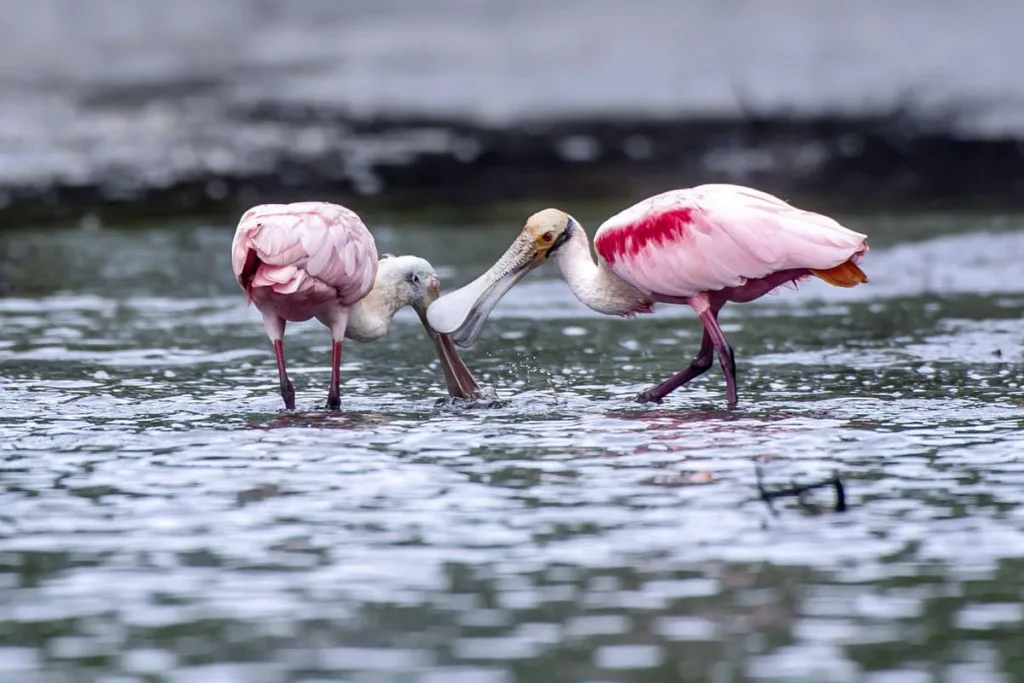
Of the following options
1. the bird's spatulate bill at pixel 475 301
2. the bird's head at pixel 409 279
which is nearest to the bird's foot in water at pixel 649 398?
the bird's spatulate bill at pixel 475 301

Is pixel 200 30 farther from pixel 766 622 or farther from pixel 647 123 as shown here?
pixel 766 622

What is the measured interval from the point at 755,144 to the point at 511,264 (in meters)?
13.6

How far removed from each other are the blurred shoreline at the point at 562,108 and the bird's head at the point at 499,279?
1165cm

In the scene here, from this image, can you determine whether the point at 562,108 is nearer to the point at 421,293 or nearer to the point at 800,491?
the point at 421,293

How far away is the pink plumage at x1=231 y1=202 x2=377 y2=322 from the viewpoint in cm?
904

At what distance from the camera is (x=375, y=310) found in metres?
10.0

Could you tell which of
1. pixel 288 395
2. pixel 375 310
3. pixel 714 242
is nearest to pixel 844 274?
pixel 714 242

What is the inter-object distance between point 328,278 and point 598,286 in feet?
4.83

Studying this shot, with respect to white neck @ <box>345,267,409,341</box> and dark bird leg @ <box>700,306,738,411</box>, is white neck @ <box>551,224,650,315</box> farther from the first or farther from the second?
white neck @ <box>345,267,409,341</box>

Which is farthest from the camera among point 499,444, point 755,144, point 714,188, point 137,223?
point 755,144

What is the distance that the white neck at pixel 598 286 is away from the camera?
9.82m

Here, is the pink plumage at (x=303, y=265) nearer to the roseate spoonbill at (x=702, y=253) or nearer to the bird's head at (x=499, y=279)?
the bird's head at (x=499, y=279)

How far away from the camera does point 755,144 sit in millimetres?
23266

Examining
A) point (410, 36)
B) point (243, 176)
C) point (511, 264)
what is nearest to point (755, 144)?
point (410, 36)
